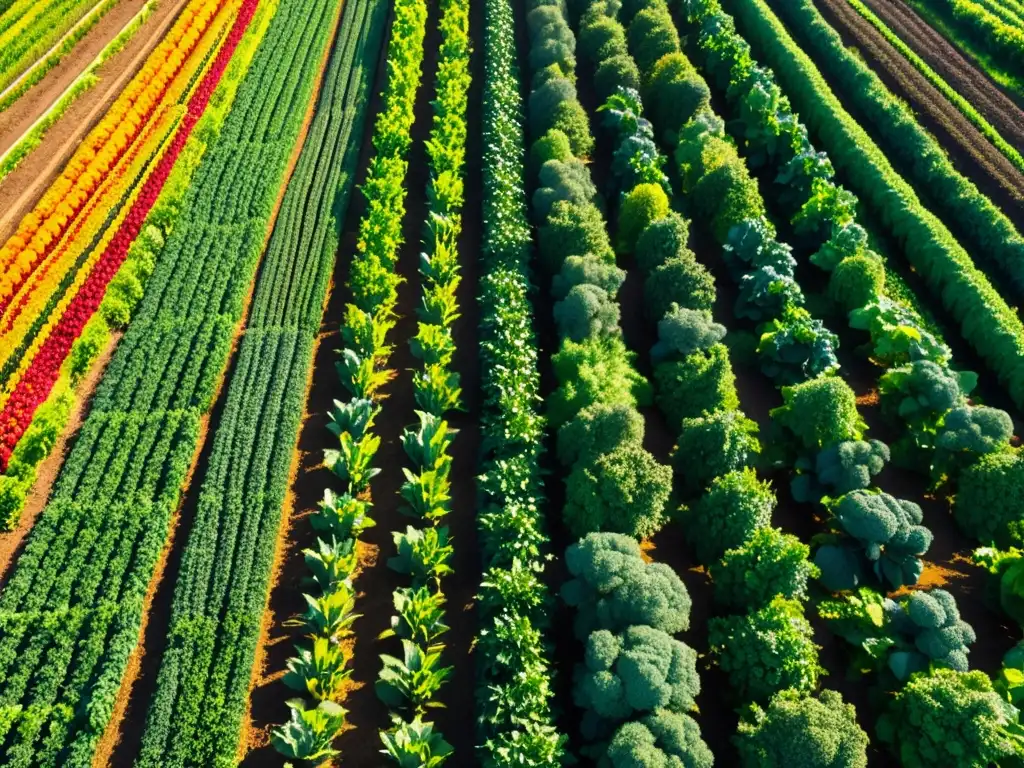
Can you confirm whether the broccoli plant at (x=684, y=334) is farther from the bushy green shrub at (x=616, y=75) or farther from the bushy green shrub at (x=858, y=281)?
the bushy green shrub at (x=616, y=75)

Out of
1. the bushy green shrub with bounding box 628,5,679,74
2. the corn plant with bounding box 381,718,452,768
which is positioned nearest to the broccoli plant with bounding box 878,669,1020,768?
the corn plant with bounding box 381,718,452,768

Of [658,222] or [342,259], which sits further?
[342,259]

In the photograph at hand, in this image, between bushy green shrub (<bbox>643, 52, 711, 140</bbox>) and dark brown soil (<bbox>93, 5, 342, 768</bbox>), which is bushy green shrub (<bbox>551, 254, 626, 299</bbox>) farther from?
bushy green shrub (<bbox>643, 52, 711, 140</bbox>)

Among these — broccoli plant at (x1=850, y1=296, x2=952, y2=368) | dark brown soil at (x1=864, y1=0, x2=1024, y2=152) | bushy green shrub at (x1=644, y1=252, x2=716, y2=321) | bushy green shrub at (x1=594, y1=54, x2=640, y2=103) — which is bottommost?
bushy green shrub at (x1=644, y1=252, x2=716, y2=321)

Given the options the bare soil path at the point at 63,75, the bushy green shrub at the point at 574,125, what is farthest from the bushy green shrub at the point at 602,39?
the bare soil path at the point at 63,75

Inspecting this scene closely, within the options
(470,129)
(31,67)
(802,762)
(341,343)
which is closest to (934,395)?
(802,762)

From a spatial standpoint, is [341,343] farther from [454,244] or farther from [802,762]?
[802,762]
